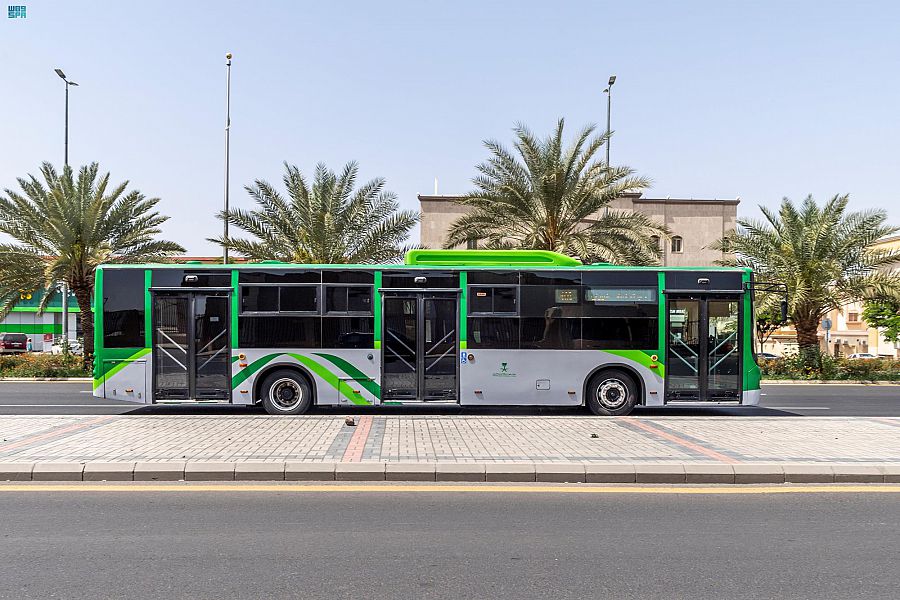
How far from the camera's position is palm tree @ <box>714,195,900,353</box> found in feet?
85.4

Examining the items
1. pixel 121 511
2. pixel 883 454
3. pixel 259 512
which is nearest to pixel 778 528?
pixel 883 454

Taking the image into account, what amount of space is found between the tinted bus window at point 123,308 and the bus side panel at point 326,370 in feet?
6.48

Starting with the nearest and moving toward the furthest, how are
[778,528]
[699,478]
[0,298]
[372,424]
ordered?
[778,528]
[699,478]
[372,424]
[0,298]

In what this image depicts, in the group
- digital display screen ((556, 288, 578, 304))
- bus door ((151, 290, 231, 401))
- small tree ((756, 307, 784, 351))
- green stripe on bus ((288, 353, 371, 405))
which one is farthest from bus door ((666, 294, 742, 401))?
bus door ((151, 290, 231, 401))

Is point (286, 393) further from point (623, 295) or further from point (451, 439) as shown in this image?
point (623, 295)

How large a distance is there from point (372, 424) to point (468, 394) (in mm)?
2991

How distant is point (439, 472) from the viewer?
8117 millimetres

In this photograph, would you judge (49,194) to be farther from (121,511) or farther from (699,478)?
(699,478)

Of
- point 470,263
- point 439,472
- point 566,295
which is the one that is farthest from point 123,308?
point 439,472

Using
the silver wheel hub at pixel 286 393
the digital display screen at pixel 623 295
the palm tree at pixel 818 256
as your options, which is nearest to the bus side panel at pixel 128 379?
the silver wheel hub at pixel 286 393

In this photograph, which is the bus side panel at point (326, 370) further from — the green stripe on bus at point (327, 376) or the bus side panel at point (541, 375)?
the bus side panel at point (541, 375)

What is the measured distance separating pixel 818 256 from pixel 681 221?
30.9 m

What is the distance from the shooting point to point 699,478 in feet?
26.9

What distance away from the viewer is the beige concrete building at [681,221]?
56250 millimetres
